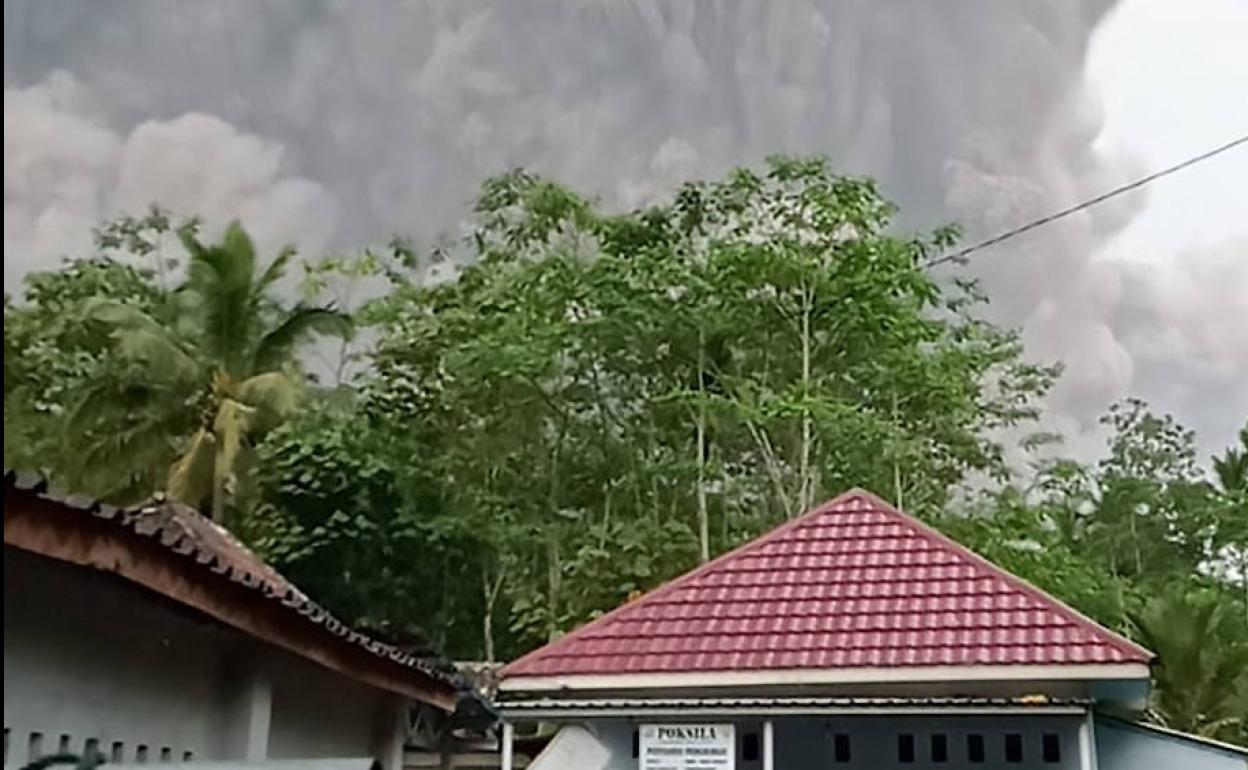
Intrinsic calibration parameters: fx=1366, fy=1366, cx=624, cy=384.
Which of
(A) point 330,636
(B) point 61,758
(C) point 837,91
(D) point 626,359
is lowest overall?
(B) point 61,758

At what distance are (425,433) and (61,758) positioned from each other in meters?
6.11

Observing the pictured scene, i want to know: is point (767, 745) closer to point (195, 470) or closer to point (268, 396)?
point (195, 470)

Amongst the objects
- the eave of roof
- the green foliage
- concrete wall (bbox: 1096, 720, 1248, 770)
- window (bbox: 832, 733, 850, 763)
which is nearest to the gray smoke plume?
the green foliage

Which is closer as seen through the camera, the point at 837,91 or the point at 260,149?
the point at 260,149

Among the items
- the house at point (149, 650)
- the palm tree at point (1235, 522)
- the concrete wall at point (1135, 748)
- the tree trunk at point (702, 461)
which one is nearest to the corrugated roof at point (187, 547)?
the house at point (149, 650)

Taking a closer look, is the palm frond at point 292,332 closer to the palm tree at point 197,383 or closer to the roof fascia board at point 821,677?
the palm tree at point 197,383

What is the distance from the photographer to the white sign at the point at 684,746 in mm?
3326

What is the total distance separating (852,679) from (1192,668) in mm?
5521

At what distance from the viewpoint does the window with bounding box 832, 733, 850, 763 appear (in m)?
3.55

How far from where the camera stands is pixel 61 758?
1.38 m

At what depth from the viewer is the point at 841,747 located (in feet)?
11.7

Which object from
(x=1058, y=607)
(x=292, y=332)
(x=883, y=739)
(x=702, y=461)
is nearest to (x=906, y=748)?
(x=883, y=739)

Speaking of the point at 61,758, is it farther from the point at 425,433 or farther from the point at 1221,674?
the point at 1221,674

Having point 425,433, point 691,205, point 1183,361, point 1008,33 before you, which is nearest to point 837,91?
point 1008,33
